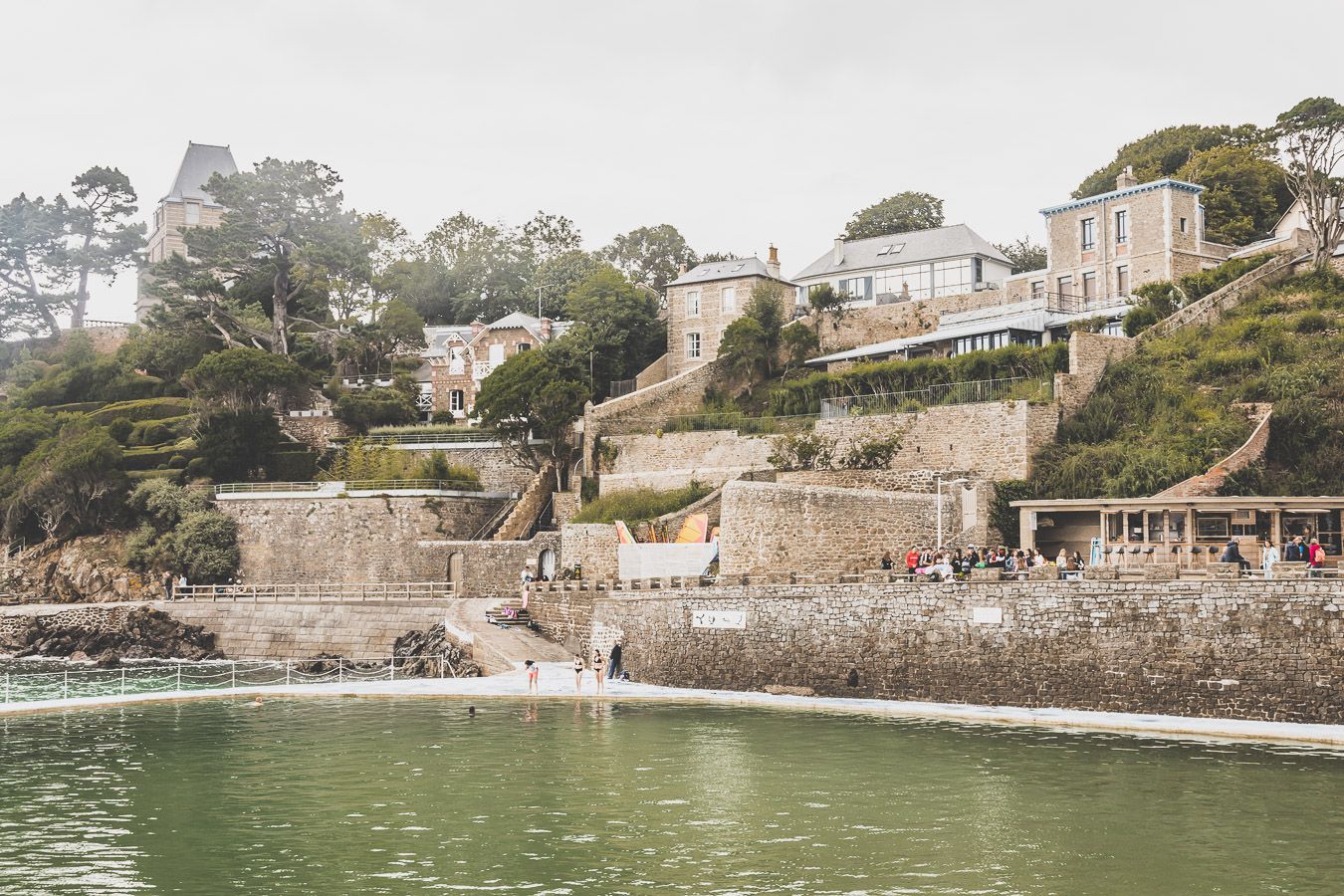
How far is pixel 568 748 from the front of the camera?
22.0m

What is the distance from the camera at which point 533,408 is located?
49781mm

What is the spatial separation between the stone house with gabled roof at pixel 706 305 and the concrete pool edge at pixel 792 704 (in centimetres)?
2608

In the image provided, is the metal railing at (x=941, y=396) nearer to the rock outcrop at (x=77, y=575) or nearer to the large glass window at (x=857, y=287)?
the large glass window at (x=857, y=287)

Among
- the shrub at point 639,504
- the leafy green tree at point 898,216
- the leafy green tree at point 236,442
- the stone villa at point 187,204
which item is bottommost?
the shrub at point 639,504

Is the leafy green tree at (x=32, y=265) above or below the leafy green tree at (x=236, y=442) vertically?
above

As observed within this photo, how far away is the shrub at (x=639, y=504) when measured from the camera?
42.4m

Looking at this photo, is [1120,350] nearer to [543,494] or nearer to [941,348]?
[941,348]

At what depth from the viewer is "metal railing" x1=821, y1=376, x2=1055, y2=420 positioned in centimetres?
3822

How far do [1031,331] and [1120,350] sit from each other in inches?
175

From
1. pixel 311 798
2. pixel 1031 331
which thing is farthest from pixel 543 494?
pixel 311 798

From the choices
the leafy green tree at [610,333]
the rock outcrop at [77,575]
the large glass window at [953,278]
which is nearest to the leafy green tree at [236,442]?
the rock outcrop at [77,575]

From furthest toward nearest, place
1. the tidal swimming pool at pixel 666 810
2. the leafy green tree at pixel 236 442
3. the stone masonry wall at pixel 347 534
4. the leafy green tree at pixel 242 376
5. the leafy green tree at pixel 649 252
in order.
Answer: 1. the leafy green tree at pixel 649 252
2. the leafy green tree at pixel 242 376
3. the leafy green tree at pixel 236 442
4. the stone masonry wall at pixel 347 534
5. the tidal swimming pool at pixel 666 810

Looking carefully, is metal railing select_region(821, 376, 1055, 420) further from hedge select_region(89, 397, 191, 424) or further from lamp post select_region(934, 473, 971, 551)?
hedge select_region(89, 397, 191, 424)

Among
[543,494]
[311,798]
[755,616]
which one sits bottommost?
[311,798]
